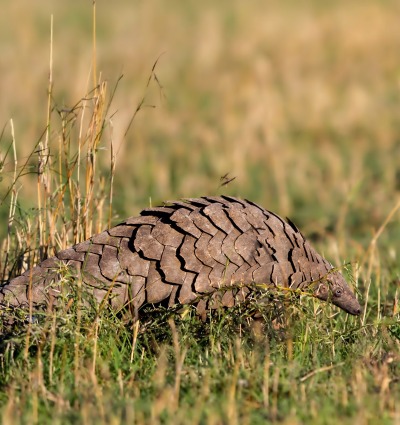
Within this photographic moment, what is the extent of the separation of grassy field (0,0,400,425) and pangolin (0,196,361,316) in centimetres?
11

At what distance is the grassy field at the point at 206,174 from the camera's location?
3.41 metres

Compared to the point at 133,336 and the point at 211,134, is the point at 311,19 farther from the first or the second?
the point at 133,336

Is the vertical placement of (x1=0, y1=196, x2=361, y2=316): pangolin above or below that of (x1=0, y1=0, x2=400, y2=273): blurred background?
below

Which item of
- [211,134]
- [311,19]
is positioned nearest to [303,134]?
[211,134]

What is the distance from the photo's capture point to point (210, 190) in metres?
9.04

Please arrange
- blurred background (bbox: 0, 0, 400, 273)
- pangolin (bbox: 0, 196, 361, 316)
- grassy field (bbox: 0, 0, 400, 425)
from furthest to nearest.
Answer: blurred background (bbox: 0, 0, 400, 273), pangolin (bbox: 0, 196, 361, 316), grassy field (bbox: 0, 0, 400, 425)

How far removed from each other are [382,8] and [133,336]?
44.2 ft

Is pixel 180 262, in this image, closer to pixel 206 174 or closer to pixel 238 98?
pixel 206 174

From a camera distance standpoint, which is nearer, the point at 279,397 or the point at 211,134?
the point at 279,397

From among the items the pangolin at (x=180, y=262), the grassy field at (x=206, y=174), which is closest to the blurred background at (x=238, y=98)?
the grassy field at (x=206, y=174)

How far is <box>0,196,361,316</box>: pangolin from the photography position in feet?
13.1

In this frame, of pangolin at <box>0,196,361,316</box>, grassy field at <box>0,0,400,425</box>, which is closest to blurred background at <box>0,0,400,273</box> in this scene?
grassy field at <box>0,0,400,425</box>

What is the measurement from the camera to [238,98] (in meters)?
→ 12.4

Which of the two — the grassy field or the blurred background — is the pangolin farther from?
the blurred background
